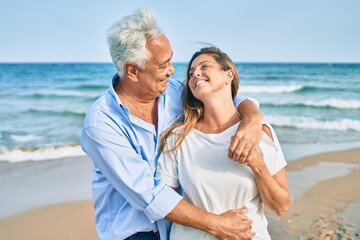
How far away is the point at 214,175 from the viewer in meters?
2.46

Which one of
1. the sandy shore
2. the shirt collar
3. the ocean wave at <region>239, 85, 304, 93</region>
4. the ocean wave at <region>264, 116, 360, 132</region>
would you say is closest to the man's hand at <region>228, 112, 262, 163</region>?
the shirt collar

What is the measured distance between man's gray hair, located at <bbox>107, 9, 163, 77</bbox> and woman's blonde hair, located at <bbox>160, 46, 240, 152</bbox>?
0.36 metres

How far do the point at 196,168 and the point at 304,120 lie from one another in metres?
10.6

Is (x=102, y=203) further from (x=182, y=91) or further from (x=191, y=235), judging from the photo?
(x=182, y=91)

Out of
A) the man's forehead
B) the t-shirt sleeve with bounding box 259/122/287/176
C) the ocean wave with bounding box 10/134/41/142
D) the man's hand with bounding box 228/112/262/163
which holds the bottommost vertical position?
the ocean wave with bounding box 10/134/41/142

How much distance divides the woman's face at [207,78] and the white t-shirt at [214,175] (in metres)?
0.26

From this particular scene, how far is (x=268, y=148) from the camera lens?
243cm

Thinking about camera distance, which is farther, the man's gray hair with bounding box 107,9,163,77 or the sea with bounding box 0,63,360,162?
the sea with bounding box 0,63,360,162

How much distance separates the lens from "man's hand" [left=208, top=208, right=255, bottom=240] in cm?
235

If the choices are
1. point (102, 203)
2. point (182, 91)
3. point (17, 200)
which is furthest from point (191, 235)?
point (17, 200)

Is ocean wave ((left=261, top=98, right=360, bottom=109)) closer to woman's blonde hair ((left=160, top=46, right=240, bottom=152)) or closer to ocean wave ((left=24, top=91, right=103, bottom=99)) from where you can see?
ocean wave ((left=24, top=91, right=103, bottom=99))

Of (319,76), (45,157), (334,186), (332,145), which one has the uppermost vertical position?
(334,186)

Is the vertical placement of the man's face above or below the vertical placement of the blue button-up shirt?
above

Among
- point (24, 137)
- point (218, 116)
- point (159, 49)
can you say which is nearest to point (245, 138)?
point (218, 116)
